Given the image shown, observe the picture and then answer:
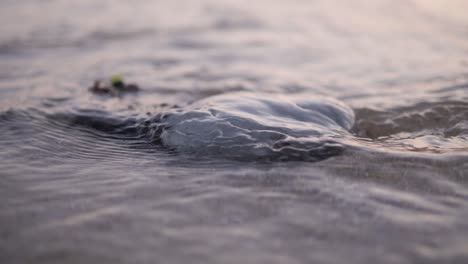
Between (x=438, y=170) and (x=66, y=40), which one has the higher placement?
(x=66, y=40)

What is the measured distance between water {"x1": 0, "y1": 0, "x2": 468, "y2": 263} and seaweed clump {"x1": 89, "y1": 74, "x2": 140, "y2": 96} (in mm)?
107

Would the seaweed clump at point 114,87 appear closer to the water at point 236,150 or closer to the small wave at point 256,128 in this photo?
the water at point 236,150

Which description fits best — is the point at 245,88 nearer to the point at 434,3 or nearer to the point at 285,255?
the point at 285,255

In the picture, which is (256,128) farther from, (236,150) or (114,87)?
(114,87)

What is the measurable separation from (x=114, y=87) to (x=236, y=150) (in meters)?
1.94

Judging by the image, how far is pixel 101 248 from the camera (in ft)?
5.88

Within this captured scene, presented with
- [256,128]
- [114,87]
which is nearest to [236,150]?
[256,128]

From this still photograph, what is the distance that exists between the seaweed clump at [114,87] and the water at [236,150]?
107 millimetres

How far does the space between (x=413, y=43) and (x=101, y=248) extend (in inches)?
197

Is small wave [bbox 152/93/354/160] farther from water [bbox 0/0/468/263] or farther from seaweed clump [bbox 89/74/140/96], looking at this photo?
seaweed clump [bbox 89/74/140/96]

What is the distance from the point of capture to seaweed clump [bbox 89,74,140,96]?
4.13 meters

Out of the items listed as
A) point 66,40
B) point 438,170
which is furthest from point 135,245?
point 66,40

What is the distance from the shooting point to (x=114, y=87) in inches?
167

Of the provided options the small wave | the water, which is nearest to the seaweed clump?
the water
